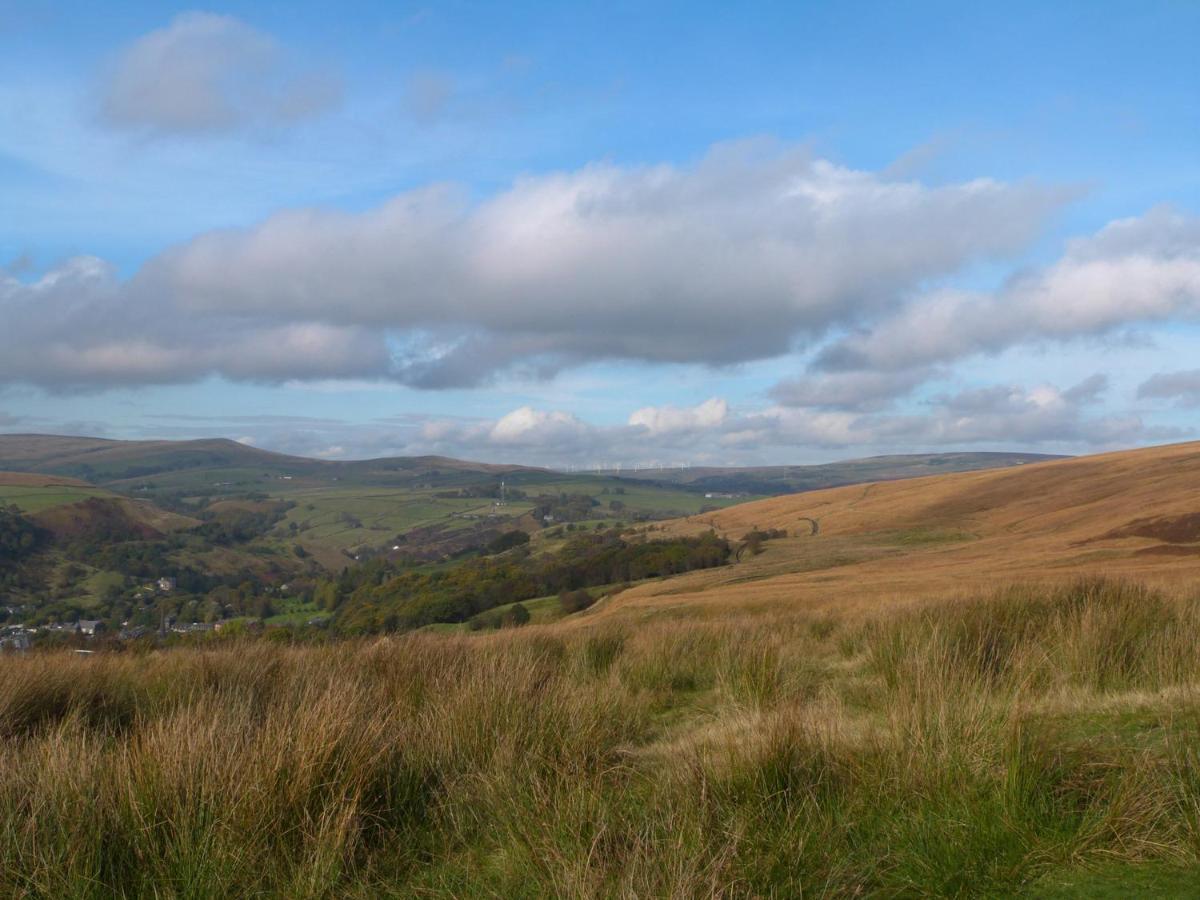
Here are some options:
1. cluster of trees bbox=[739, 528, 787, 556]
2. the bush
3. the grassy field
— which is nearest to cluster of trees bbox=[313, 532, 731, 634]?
cluster of trees bbox=[739, 528, 787, 556]

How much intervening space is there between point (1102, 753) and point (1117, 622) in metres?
4.45

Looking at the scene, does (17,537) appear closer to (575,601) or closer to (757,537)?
(575,601)

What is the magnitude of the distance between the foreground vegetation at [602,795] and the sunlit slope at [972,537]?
9.15m

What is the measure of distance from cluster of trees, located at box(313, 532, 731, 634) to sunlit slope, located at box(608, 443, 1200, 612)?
16.9 ft

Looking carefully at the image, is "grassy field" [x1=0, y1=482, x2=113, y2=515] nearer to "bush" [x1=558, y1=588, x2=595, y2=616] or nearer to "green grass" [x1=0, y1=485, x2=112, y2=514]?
"green grass" [x1=0, y1=485, x2=112, y2=514]

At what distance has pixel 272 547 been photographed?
337 feet

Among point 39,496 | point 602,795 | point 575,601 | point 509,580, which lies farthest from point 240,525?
point 602,795

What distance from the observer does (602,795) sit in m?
4.66

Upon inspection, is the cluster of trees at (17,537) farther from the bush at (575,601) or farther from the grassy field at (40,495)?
the bush at (575,601)

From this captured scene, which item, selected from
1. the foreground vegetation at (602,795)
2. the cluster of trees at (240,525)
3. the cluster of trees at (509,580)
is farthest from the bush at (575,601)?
the cluster of trees at (240,525)

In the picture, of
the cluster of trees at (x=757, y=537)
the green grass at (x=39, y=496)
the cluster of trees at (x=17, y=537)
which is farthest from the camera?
the green grass at (x=39, y=496)

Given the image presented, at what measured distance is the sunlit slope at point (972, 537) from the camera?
21812 millimetres

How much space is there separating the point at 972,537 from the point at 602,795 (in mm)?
40841

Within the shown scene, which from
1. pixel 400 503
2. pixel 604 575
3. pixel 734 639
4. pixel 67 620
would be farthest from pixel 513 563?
pixel 400 503
